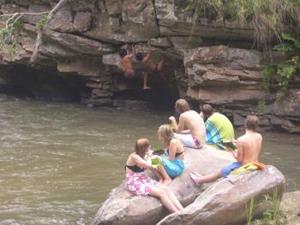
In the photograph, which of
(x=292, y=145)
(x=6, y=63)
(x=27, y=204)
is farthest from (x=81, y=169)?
(x=6, y=63)

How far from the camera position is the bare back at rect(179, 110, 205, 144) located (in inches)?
365

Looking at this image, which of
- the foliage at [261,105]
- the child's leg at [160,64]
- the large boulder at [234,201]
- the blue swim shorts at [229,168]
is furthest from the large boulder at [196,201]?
the child's leg at [160,64]

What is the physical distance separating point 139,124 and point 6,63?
24.6ft

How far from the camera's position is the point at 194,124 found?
30.7ft

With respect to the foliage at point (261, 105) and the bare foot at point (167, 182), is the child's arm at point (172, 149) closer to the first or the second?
the bare foot at point (167, 182)

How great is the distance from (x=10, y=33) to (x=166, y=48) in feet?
15.9

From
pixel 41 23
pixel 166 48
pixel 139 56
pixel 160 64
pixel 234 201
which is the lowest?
pixel 234 201

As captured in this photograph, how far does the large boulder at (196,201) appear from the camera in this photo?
22.5 feet

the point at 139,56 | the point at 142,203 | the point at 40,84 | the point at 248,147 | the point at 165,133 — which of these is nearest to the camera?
the point at 142,203

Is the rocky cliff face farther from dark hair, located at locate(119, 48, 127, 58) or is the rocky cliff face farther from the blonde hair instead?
the blonde hair

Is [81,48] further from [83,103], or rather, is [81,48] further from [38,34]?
[83,103]

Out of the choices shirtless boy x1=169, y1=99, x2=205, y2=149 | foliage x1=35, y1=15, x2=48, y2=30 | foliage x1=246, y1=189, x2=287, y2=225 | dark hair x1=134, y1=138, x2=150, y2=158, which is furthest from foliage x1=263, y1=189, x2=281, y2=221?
foliage x1=35, y1=15, x2=48, y2=30

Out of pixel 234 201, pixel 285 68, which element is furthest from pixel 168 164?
pixel 285 68

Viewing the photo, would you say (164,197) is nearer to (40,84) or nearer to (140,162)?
(140,162)
